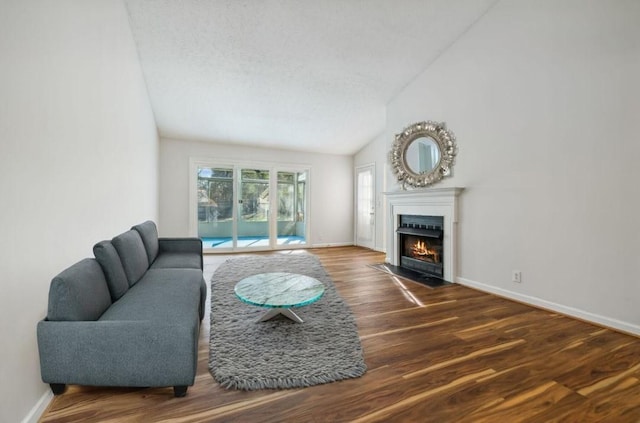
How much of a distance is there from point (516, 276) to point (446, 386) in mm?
2197

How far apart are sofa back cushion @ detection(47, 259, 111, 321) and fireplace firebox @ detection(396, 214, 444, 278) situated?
3895 millimetres

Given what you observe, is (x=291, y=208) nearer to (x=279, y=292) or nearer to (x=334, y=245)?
(x=334, y=245)

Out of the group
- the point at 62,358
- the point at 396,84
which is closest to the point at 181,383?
the point at 62,358

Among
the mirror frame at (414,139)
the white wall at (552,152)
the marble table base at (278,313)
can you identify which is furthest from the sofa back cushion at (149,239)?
the white wall at (552,152)

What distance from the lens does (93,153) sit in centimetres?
240

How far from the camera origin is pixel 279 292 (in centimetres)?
244

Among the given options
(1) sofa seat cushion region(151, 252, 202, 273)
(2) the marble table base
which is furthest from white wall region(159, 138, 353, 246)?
(2) the marble table base

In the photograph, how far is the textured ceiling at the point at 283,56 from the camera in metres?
3.27

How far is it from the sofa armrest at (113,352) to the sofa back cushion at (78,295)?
0.20 ft

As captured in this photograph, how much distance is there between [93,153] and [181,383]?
2.00 m

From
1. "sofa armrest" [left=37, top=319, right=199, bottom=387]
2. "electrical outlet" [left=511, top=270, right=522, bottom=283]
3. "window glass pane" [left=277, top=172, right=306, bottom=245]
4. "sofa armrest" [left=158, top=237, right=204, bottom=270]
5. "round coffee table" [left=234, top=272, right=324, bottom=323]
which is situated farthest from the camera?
"window glass pane" [left=277, top=172, right=306, bottom=245]

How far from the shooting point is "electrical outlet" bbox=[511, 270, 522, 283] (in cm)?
327

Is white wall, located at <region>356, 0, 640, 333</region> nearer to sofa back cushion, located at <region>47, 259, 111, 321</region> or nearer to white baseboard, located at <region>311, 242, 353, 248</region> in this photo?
white baseboard, located at <region>311, 242, 353, 248</region>

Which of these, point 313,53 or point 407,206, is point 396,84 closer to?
point 313,53
